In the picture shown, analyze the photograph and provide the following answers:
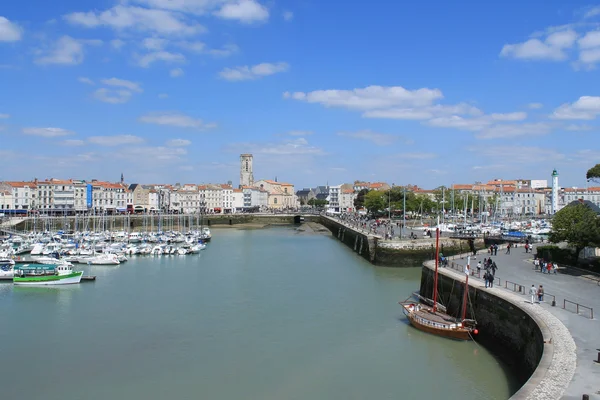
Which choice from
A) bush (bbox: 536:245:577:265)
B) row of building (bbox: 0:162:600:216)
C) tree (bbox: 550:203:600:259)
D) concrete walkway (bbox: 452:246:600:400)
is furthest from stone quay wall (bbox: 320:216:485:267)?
row of building (bbox: 0:162:600:216)

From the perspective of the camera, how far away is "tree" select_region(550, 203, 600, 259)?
87.4 ft

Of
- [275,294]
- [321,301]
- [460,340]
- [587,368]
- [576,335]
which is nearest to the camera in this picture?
[587,368]

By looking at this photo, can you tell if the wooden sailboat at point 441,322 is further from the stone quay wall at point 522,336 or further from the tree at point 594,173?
the tree at point 594,173

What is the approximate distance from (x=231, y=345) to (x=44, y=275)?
65.8 feet

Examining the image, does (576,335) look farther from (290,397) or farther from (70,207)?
(70,207)

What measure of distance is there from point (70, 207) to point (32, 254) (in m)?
57.9

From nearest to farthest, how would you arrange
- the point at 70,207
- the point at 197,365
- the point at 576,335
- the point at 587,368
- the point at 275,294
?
the point at 587,368 < the point at 576,335 < the point at 197,365 < the point at 275,294 < the point at 70,207

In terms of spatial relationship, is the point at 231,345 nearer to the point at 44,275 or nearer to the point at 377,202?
the point at 44,275

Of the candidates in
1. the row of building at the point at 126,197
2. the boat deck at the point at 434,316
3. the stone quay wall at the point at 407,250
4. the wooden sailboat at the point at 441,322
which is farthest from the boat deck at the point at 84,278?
the row of building at the point at 126,197

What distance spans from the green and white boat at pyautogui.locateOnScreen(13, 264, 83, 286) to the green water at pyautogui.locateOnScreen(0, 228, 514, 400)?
3.26 feet

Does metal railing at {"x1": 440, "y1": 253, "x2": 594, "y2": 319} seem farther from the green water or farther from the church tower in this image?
the church tower

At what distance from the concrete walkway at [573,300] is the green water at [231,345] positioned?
2.79m

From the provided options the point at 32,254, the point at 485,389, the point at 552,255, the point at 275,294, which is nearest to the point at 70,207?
the point at 32,254

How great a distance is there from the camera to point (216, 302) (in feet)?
94.8
